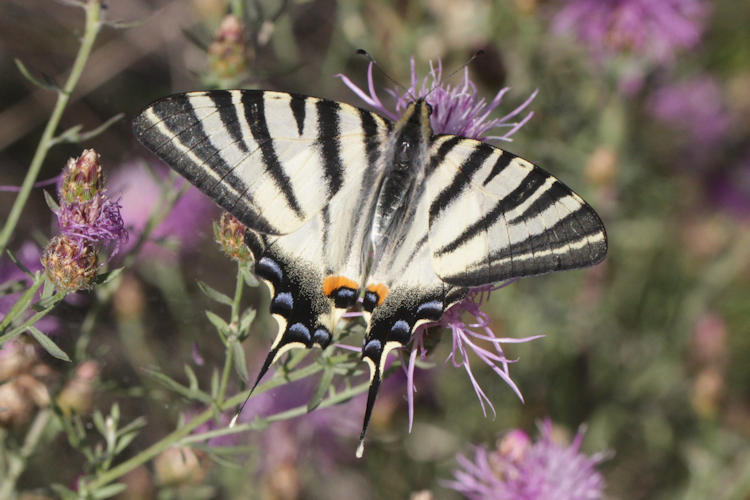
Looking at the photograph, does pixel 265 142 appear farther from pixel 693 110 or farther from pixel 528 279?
pixel 693 110

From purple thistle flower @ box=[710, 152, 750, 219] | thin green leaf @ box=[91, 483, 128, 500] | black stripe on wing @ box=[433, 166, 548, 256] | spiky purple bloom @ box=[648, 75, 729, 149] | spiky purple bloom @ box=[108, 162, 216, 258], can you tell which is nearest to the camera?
black stripe on wing @ box=[433, 166, 548, 256]

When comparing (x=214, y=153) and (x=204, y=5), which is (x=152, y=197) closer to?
(x=204, y=5)

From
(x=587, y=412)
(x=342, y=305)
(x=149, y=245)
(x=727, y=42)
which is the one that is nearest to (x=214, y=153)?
(x=342, y=305)

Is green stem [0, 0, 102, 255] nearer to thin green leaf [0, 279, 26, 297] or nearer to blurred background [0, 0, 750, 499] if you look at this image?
thin green leaf [0, 279, 26, 297]

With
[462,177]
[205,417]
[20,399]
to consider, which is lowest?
[20,399]

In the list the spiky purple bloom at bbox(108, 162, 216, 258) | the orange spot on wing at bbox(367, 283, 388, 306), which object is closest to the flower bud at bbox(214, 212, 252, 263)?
the orange spot on wing at bbox(367, 283, 388, 306)

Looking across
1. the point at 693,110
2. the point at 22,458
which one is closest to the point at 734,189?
the point at 693,110

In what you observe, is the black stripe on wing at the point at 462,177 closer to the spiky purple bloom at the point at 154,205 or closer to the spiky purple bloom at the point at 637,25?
the spiky purple bloom at the point at 154,205
